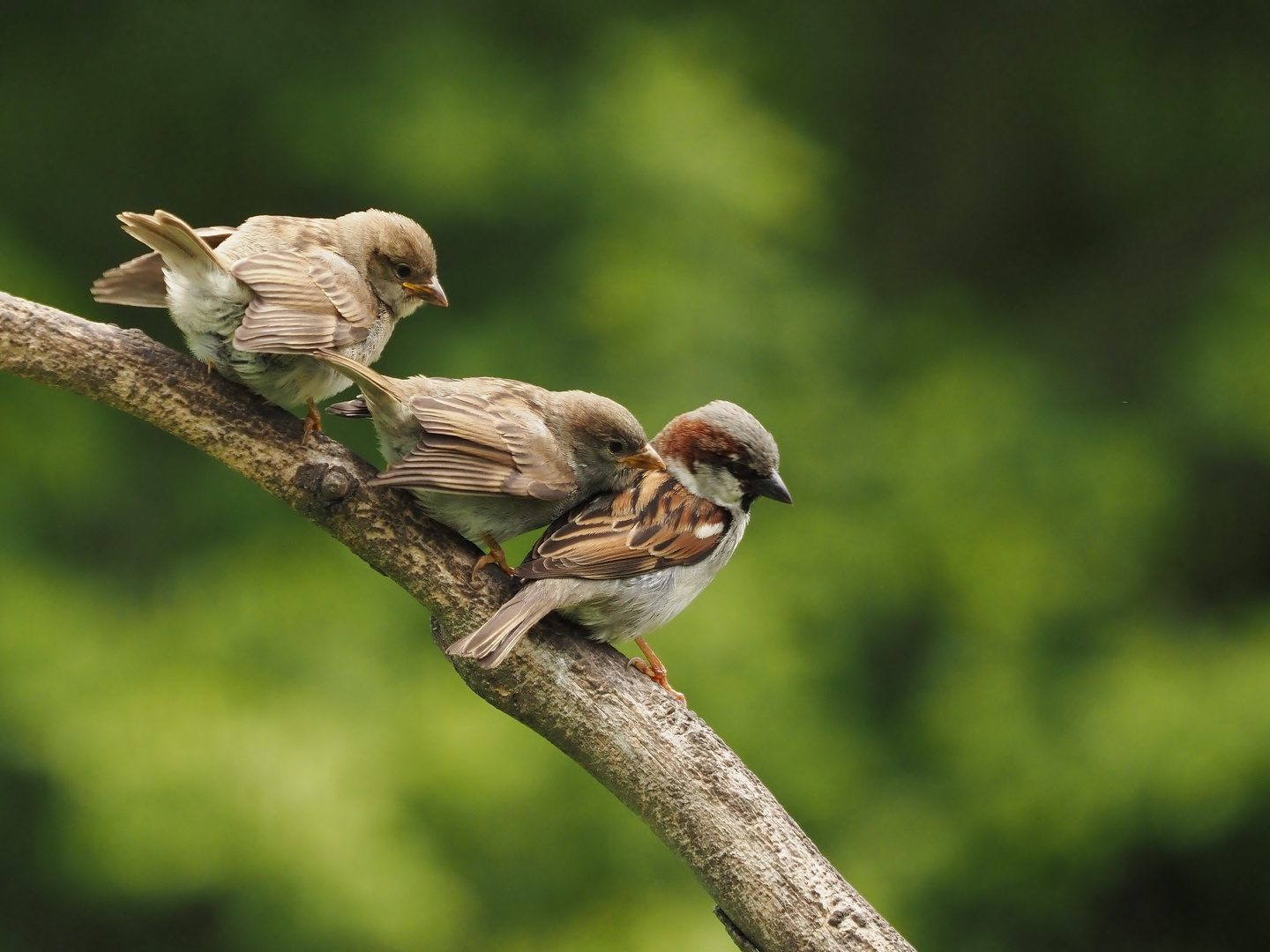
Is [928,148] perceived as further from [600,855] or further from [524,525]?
[524,525]

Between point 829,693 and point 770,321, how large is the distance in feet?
6.89

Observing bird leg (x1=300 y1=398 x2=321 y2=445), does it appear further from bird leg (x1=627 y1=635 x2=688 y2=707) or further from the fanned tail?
bird leg (x1=627 y1=635 x2=688 y2=707)

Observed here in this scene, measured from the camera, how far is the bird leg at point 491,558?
360cm

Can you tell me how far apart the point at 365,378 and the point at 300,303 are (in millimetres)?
232

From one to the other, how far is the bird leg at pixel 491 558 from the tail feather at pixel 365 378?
1.35 feet

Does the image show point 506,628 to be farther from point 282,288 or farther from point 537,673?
point 282,288

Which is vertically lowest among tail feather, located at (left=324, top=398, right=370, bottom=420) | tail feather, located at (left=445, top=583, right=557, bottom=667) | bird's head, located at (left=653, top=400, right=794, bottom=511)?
tail feather, located at (left=445, top=583, right=557, bottom=667)

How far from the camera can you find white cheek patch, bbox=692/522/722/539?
159 inches

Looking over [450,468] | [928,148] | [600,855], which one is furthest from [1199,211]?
[450,468]

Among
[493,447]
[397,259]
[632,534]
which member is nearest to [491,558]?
[493,447]

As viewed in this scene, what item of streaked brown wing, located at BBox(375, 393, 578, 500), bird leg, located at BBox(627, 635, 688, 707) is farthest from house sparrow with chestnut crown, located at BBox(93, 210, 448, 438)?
bird leg, located at BBox(627, 635, 688, 707)

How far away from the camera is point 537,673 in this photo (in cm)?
358

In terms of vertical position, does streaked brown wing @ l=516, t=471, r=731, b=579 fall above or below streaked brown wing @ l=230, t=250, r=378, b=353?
above

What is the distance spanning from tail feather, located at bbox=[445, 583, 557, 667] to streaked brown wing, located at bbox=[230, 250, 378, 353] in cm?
73
